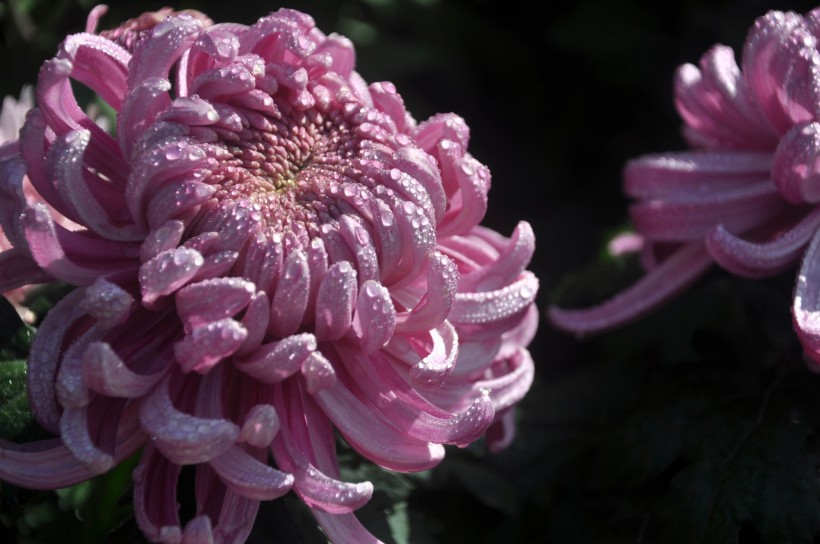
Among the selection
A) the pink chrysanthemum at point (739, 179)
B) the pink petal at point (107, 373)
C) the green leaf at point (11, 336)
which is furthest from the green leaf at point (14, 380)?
the pink chrysanthemum at point (739, 179)

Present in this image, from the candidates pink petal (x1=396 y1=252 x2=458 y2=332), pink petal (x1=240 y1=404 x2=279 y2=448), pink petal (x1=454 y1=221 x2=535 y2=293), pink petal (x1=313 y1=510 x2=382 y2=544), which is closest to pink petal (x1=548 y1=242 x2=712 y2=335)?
pink petal (x1=454 y1=221 x2=535 y2=293)

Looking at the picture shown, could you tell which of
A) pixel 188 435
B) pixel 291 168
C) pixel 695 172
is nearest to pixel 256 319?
pixel 188 435

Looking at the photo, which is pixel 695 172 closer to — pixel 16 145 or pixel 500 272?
pixel 500 272

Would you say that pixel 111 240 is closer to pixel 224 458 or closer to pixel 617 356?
pixel 224 458

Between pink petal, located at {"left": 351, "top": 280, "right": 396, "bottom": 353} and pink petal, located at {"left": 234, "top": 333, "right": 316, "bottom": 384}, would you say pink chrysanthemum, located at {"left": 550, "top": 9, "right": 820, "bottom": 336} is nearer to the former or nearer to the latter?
pink petal, located at {"left": 351, "top": 280, "right": 396, "bottom": 353}

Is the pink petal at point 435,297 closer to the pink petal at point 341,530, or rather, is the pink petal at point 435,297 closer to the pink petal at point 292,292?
the pink petal at point 292,292

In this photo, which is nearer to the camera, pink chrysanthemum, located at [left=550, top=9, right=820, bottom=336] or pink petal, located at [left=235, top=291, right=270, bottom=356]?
pink petal, located at [left=235, top=291, right=270, bottom=356]

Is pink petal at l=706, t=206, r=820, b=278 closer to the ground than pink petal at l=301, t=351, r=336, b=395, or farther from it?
closer to the ground

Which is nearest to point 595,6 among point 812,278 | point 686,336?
point 686,336
